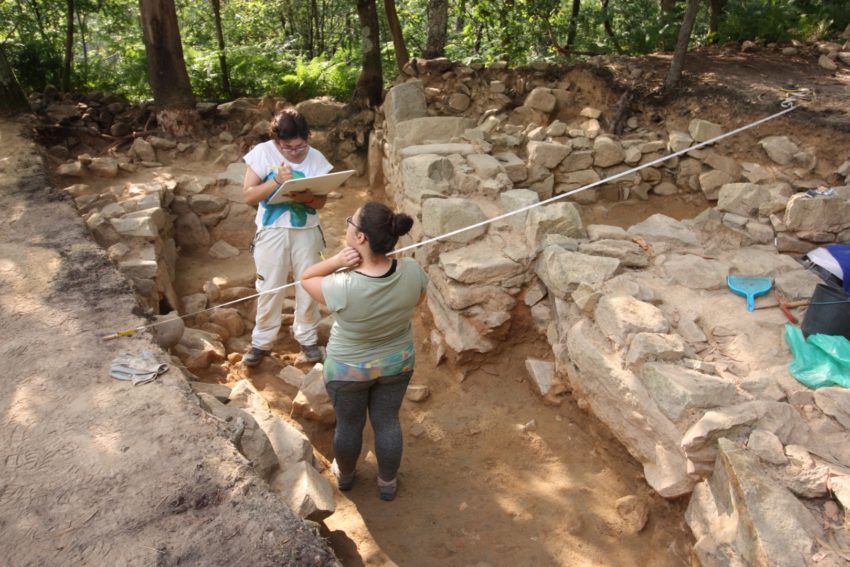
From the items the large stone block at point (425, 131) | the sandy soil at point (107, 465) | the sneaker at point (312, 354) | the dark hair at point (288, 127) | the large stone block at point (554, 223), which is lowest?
the sneaker at point (312, 354)

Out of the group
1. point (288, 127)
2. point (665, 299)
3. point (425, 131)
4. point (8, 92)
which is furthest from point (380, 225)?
point (8, 92)

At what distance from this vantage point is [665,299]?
428 centimetres

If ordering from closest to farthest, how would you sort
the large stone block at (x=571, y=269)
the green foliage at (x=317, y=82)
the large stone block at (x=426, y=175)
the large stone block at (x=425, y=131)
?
the large stone block at (x=571, y=269) → the large stone block at (x=426, y=175) → the large stone block at (x=425, y=131) → the green foliage at (x=317, y=82)

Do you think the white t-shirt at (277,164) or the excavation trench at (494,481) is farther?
the white t-shirt at (277,164)

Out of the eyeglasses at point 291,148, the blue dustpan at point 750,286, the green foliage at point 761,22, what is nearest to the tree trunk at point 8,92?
the eyeglasses at point 291,148

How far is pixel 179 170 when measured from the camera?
26.2ft

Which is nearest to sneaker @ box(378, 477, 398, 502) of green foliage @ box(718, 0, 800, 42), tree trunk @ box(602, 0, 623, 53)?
tree trunk @ box(602, 0, 623, 53)

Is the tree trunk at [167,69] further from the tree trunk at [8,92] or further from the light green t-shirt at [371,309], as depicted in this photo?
the light green t-shirt at [371,309]

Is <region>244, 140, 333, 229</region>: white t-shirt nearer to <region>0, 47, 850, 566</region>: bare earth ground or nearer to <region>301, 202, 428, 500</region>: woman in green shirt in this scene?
<region>0, 47, 850, 566</region>: bare earth ground

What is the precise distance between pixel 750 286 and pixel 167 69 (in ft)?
25.3

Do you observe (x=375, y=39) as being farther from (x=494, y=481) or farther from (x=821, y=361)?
(x=821, y=361)

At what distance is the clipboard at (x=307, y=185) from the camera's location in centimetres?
407

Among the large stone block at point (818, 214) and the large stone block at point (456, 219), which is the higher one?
the large stone block at point (818, 214)

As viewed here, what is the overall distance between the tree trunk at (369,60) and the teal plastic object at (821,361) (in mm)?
7108
